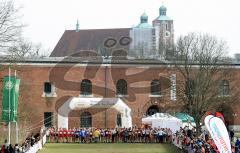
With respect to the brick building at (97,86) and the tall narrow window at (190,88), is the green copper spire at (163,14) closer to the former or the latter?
the brick building at (97,86)

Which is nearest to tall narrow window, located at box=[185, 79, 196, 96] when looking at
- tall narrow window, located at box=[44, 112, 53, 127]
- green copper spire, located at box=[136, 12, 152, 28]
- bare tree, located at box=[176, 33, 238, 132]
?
bare tree, located at box=[176, 33, 238, 132]

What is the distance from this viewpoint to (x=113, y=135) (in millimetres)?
42719

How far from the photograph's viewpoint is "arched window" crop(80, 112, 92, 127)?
54562mm

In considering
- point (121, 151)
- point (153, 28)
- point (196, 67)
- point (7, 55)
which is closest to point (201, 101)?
point (196, 67)

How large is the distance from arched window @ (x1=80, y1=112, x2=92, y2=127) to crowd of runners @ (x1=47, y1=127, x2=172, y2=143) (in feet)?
36.7

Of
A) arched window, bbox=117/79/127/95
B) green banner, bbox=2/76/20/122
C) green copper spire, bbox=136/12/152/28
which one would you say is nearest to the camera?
green banner, bbox=2/76/20/122

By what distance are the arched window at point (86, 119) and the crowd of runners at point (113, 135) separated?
36.7 feet

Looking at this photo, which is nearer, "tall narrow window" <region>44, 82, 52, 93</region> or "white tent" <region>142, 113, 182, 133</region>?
"white tent" <region>142, 113, 182, 133</region>

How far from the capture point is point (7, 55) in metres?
37.1

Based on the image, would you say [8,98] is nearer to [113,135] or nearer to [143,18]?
[113,135]

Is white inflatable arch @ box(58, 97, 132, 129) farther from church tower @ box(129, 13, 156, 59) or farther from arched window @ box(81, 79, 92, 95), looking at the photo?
church tower @ box(129, 13, 156, 59)

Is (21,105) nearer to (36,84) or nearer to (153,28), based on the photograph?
(36,84)

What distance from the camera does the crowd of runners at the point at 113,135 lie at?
1661 inches

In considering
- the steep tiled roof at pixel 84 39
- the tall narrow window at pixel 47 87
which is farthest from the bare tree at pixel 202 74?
the steep tiled roof at pixel 84 39
